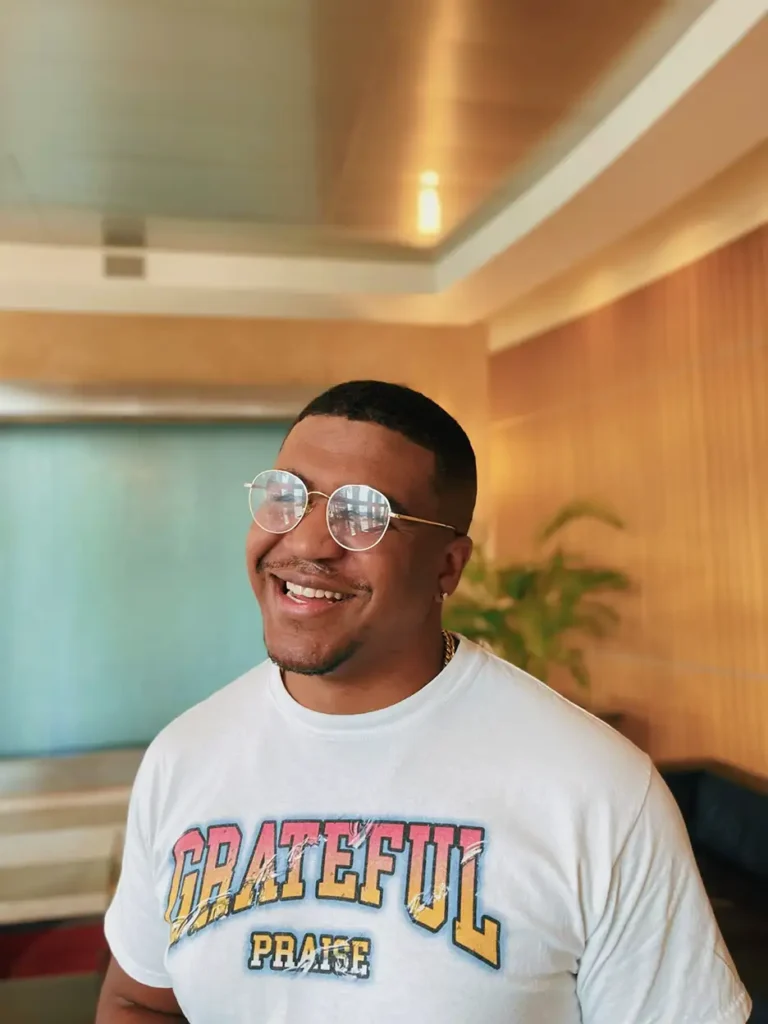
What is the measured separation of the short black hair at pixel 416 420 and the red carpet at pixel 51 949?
2411mm

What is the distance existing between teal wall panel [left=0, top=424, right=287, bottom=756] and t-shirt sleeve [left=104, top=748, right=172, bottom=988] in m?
2.44

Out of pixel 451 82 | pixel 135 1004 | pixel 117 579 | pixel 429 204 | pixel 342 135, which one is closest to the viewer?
pixel 135 1004

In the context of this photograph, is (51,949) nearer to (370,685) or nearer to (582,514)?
(582,514)

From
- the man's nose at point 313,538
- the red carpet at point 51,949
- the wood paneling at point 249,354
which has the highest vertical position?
the wood paneling at point 249,354

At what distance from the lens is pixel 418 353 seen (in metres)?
3.57

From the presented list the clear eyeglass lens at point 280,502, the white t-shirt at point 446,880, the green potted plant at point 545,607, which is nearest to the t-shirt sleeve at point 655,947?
the white t-shirt at point 446,880

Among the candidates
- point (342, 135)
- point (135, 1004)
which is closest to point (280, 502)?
point (135, 1004)

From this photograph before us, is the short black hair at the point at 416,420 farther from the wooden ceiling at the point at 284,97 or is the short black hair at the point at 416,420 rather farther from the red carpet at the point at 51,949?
the red carpet at the point at 51,949

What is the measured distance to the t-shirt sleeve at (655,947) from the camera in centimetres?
82

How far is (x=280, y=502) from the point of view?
3.12 feet

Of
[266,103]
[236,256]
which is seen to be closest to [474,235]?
[236,256]

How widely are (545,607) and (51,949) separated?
208cm

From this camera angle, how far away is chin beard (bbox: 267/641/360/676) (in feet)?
2.95

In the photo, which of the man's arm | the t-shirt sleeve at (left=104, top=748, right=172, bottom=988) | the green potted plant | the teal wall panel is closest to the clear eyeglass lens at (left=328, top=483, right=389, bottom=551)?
the t-shirt sleeve at (left=104, top=748, right=172, bottom=988)
